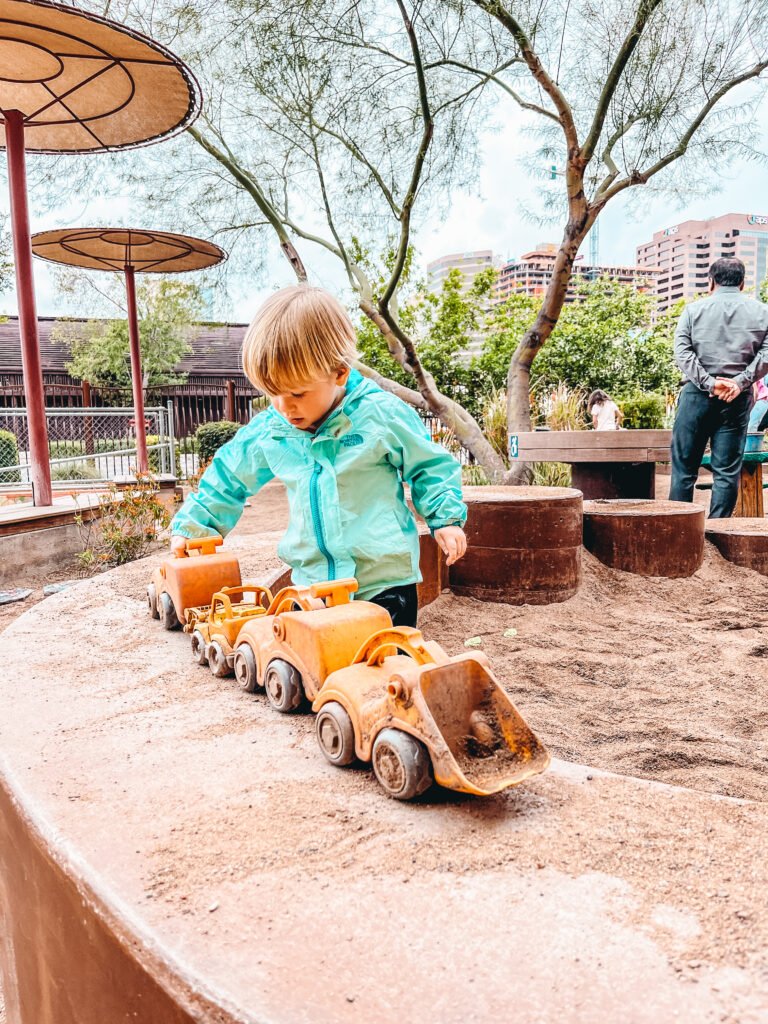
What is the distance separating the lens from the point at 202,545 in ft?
7.35

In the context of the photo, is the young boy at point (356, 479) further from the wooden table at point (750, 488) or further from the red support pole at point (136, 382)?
the red support pole at point (136, 382)

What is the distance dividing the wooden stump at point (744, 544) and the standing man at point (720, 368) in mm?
695

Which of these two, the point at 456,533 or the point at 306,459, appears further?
the point at 306,459

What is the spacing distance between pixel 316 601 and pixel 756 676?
184 cm

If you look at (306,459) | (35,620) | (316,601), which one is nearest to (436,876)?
(316,601)

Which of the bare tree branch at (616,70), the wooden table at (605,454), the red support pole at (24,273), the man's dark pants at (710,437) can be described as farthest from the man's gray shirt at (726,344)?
the red support pole at (24,273)

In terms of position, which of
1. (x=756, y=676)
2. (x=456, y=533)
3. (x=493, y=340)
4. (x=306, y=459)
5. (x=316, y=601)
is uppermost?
(x=493, y=340)

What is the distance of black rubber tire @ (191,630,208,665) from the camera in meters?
1.91

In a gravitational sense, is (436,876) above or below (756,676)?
above

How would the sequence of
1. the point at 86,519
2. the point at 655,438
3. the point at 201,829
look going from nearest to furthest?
the point at 201,829
the point at 655,438
the point at 86,519

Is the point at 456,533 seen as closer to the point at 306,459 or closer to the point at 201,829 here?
the point at 306,459

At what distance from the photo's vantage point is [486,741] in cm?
122

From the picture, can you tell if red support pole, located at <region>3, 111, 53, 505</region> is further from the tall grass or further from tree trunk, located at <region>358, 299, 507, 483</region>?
the tall grass

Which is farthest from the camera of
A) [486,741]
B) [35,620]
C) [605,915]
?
[35,620]
